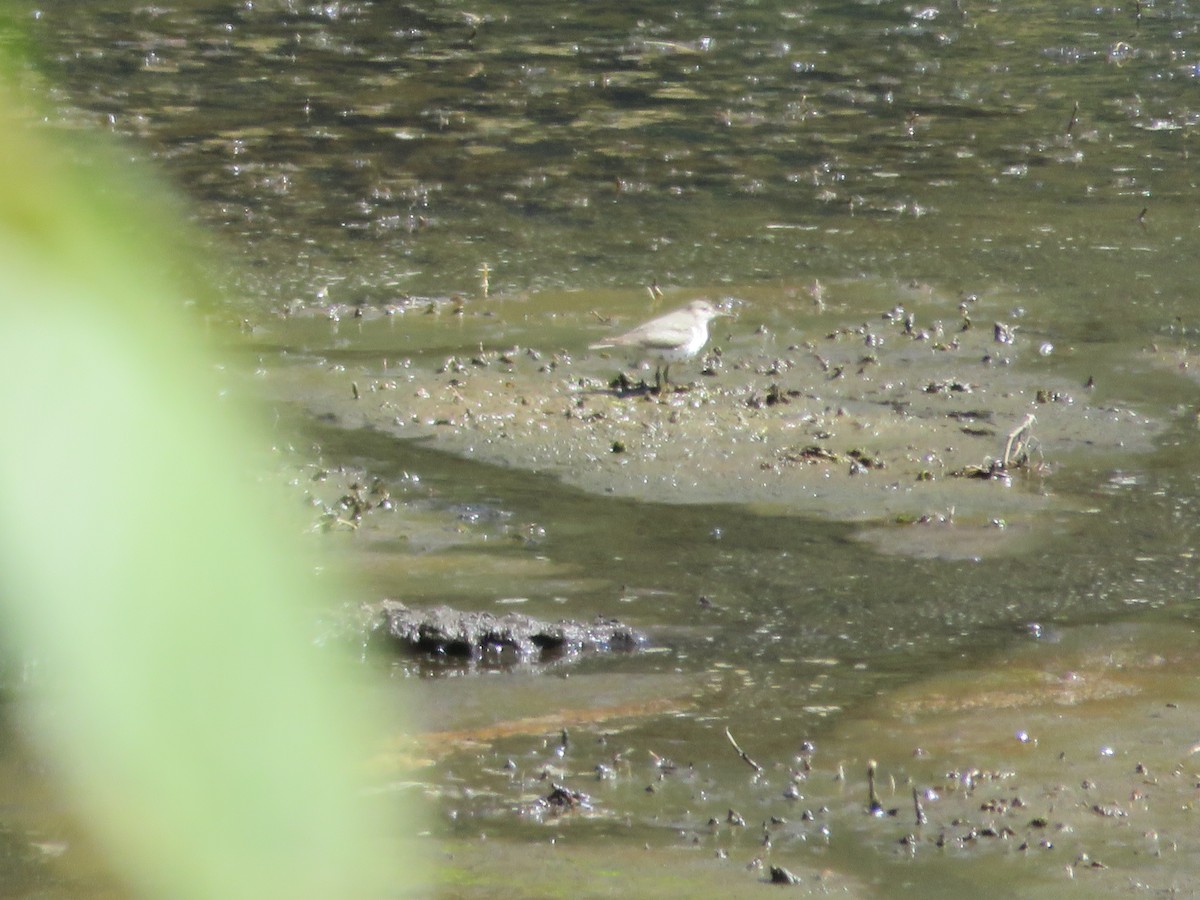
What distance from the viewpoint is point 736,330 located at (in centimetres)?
852

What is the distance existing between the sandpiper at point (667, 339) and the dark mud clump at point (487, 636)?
101 inches

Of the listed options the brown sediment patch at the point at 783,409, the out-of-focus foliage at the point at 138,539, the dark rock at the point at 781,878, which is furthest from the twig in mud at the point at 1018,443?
the out-of-focus foliage at the point at 138,539

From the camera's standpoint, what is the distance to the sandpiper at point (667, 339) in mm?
7574

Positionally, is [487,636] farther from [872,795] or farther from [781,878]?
[781,878]

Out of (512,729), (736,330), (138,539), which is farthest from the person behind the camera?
(736,330)

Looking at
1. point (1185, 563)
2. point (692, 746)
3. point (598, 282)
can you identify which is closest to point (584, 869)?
point (692, 746)

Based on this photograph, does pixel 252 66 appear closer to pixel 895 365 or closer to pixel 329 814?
pixel 895 365

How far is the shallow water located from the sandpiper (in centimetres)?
23

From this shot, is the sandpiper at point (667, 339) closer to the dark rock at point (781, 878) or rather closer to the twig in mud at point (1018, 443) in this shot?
the twig in mud at point (1018, 443)

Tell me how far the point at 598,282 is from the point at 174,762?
838 centimetres

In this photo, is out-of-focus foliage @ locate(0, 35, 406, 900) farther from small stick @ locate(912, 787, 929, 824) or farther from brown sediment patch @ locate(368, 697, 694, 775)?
brown sediment patch @ locate(368, 697, 694, 775)

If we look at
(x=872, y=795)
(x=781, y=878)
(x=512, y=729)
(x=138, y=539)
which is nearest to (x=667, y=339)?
(x=512, y=729)

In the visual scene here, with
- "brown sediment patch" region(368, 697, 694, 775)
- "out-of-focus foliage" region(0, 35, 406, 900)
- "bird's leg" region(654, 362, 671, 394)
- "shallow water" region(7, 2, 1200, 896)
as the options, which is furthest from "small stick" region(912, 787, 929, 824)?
"bird's leg" region(654, 362, 671, 394)

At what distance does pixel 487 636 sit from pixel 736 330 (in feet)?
12.1
